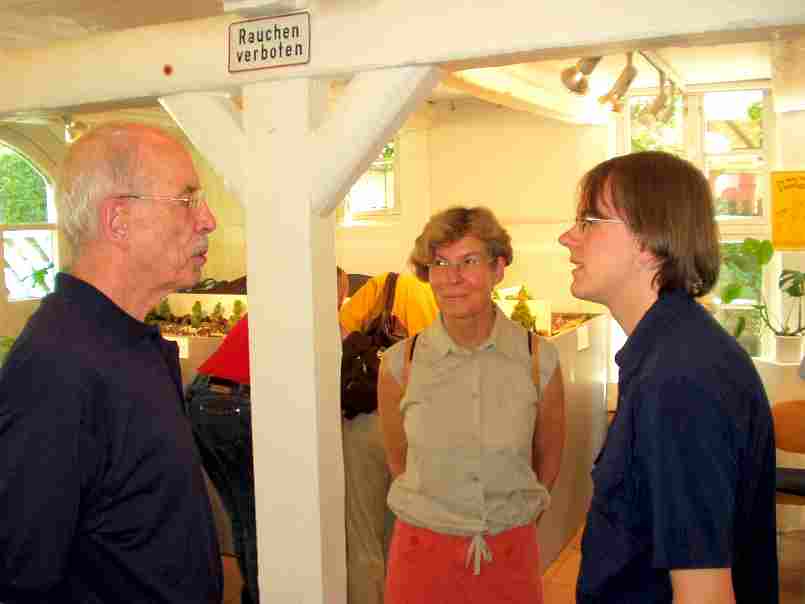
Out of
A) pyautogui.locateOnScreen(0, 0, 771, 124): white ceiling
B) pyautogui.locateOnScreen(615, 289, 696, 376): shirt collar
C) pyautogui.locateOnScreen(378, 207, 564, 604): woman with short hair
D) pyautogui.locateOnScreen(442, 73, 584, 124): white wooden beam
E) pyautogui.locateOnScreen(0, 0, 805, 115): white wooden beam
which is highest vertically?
pyautogui.locateOnScreen(0, 0, 771, 124): white ceiling

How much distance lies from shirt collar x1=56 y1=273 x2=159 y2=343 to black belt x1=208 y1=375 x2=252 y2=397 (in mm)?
1861

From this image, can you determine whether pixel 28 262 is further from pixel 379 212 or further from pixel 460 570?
pixel 460 570

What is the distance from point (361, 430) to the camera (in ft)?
12.6

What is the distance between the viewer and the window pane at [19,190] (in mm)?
7609

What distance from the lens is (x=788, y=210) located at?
11.5 ft

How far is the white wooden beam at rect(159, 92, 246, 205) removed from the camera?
2398 millimetres

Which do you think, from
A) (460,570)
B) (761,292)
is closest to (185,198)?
(460,570)

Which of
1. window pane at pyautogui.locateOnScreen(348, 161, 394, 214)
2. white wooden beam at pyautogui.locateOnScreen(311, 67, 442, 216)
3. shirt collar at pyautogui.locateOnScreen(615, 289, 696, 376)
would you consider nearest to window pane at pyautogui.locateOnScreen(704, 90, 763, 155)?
window pane at pyautogui.locateOnScreen(348, 161, 394, 214)

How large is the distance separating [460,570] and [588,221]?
112 centimetres

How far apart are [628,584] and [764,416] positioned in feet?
1.21

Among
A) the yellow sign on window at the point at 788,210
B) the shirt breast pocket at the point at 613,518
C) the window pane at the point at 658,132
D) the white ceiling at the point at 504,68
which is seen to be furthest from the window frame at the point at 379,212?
the shirt breast pocket at the point at 613,518

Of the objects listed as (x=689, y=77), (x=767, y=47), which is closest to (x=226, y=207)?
(x=689, y=77)

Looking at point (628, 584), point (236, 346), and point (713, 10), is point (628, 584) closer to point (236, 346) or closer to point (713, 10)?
point (713, 10)

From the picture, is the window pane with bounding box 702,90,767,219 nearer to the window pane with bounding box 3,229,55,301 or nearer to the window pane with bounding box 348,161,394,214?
the window pane with bounding box 348,161,394,214
